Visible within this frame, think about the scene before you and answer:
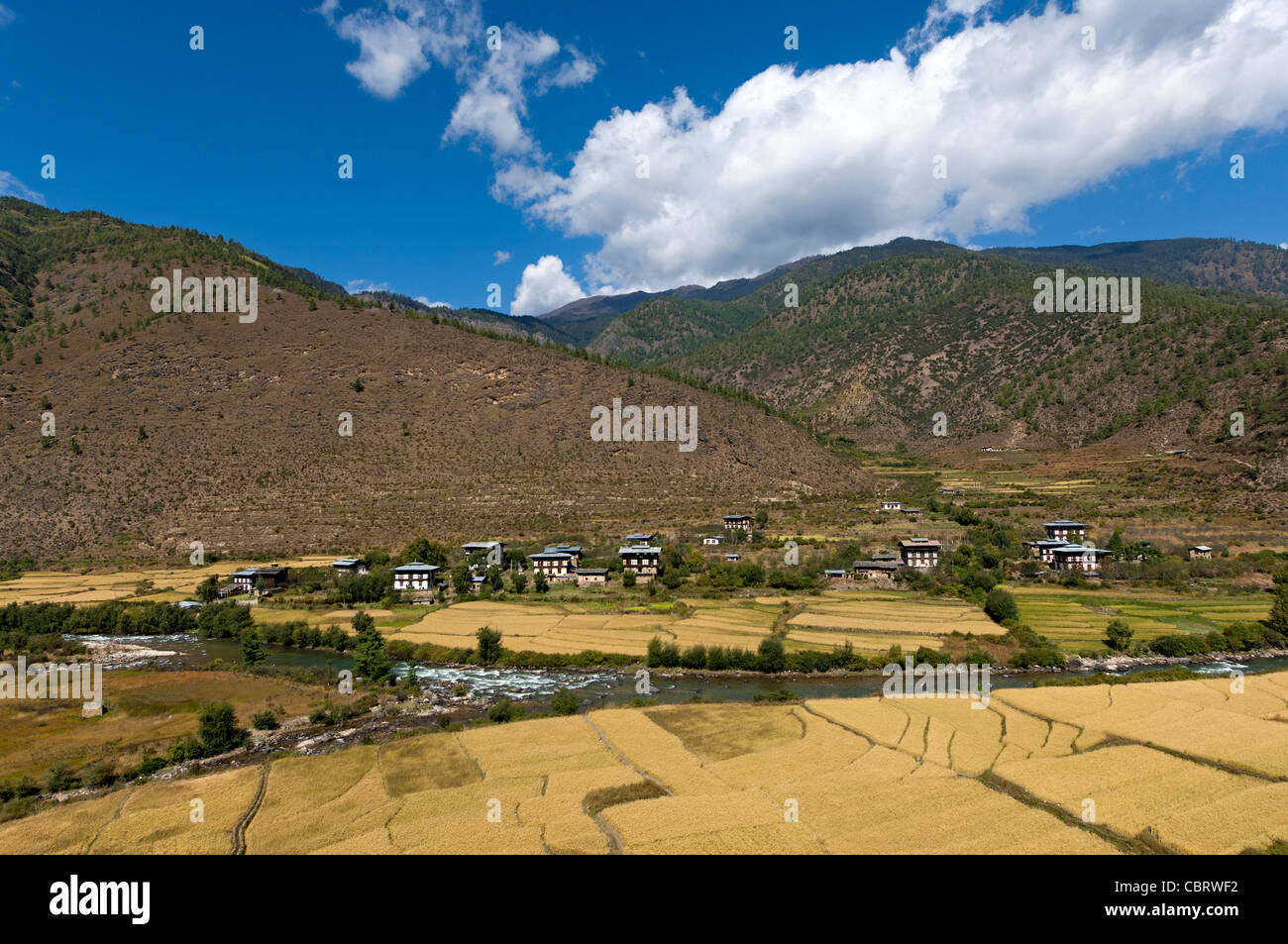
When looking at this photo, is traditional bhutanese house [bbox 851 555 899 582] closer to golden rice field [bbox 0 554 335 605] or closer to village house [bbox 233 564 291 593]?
golden rice field [bbox 0 554 335 605]

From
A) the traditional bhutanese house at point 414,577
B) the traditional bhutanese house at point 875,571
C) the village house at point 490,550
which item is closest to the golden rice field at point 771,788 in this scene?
the traditional bhutanese house at point 875,571

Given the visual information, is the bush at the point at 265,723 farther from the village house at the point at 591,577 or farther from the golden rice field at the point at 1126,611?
the golden rice field at the point at 1126,611

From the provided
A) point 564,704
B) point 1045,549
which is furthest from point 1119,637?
point 564,704

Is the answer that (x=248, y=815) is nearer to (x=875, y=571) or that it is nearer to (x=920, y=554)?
(x=875, y=571)

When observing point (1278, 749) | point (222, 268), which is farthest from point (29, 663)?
point (222, 268)
